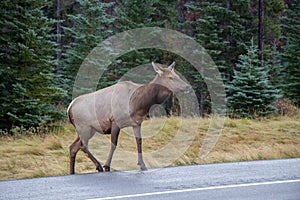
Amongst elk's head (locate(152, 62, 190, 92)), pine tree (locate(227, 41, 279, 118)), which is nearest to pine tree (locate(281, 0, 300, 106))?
pine tree (locate(227, 41, 279, 118))

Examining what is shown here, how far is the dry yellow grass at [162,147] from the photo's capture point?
9438 millimetres

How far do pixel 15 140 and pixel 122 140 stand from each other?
2.82m

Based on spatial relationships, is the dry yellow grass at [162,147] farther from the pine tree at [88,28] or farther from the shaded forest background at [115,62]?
the pine tree at [88,28]

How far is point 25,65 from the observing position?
14312 millimetres

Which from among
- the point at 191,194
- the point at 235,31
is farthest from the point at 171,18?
the point at 191,194

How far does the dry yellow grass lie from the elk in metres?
1.02

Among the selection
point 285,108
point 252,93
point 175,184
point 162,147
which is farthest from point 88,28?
point 175,184

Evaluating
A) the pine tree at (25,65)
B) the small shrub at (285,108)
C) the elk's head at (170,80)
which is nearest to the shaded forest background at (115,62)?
the pine tree at (25,65)

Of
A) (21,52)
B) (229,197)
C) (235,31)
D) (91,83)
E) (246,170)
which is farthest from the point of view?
(235,31)

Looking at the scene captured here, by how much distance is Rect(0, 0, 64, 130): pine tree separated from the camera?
1390 cm

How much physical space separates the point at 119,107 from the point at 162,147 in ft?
11.5

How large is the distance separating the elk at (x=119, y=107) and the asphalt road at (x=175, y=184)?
30.0 inches

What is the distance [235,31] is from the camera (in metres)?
25.6

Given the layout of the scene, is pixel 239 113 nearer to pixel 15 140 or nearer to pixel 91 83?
pixel 91 83
